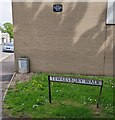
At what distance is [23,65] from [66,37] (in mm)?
2434

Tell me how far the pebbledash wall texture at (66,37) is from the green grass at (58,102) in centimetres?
272

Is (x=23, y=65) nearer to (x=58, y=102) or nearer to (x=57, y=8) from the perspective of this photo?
(x=57, y=8)

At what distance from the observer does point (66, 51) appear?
1249 centimetres

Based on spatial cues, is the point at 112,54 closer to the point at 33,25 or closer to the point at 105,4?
the point at 105,4

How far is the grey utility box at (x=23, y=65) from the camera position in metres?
12.6

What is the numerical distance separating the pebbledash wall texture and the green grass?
107 inches

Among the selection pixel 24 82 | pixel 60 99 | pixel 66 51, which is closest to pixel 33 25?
pixel 66 51

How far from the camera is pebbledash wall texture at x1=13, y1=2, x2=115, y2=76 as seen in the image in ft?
39.8

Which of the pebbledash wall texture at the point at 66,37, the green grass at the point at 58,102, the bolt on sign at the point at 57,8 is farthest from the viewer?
the bolt on sign at the point at 57,8

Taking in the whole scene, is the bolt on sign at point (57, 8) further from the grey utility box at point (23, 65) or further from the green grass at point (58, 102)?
the green grass at point (58, 102)

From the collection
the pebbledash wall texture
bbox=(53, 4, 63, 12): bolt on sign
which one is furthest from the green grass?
bbox=(53, 4, 63, 12): bolt on sign

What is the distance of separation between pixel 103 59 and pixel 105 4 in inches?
98.4

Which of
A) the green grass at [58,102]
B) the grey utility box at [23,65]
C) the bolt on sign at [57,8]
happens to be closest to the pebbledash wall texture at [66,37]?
the bolt on sign at [57,8]

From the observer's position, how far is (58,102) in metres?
7.65
